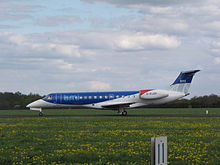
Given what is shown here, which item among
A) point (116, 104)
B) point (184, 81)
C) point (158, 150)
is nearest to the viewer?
point (158, 150)

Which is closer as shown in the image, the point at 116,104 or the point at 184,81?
the point at 116,104

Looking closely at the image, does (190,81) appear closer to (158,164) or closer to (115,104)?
(115,104)

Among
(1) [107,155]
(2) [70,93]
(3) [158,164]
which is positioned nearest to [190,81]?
(2) [70,93]

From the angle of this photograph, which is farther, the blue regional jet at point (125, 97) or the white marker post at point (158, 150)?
the blue regional jet at point (125, 97)

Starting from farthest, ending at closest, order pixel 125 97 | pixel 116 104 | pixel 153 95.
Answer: pixel 125 97
pixel 153 95
pixel 116 104

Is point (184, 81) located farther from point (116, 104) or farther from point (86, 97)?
point (86, 97)

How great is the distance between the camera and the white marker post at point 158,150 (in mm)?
7232

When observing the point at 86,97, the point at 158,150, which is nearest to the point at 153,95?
the point at 86,97

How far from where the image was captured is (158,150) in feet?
24.1

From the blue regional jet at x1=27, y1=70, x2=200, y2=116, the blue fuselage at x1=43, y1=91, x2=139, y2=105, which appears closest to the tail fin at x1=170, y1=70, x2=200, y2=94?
the blue regional jet at x1=27, y1=70, x2=200, y2=116

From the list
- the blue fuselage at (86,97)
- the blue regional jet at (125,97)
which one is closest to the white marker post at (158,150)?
the blue regional jet at (125,97)

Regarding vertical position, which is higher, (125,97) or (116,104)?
(125,97)

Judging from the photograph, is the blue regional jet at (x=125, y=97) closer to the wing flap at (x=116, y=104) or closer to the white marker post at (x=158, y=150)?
the wing flap at (x=116, y=104)

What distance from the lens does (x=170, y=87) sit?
162ft
